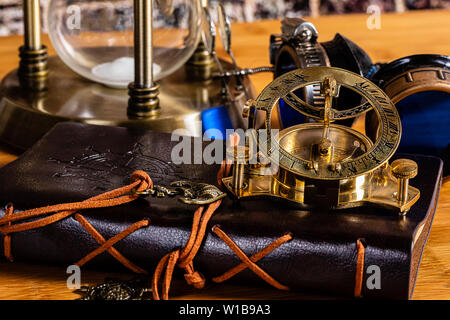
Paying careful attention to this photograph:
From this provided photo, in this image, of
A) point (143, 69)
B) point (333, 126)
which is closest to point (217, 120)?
point (143, 69)

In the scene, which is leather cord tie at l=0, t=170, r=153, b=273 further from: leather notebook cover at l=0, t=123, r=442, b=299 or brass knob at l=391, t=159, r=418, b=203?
brass knob at l=391, t=159, r=418, b=203

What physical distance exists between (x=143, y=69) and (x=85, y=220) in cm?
26

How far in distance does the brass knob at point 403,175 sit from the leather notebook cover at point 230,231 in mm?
17

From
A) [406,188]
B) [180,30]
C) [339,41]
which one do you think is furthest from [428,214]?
[180,30]

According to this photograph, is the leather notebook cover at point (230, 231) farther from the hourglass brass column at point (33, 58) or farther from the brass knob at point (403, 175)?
the hourglass brass column at point (33, 58)

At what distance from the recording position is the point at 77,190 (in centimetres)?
65

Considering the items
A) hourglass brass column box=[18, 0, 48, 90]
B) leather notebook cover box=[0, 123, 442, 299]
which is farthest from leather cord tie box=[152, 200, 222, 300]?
hourglass brass column box=[18, 0, 48, 90]

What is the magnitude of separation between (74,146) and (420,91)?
1.19 ft

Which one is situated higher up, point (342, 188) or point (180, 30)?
point (180, 30)

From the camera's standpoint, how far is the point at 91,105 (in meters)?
0.89

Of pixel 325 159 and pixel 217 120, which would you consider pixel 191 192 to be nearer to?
pixel 325 159

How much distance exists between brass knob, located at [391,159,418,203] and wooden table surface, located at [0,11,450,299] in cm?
9

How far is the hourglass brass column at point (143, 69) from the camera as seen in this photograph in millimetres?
806
